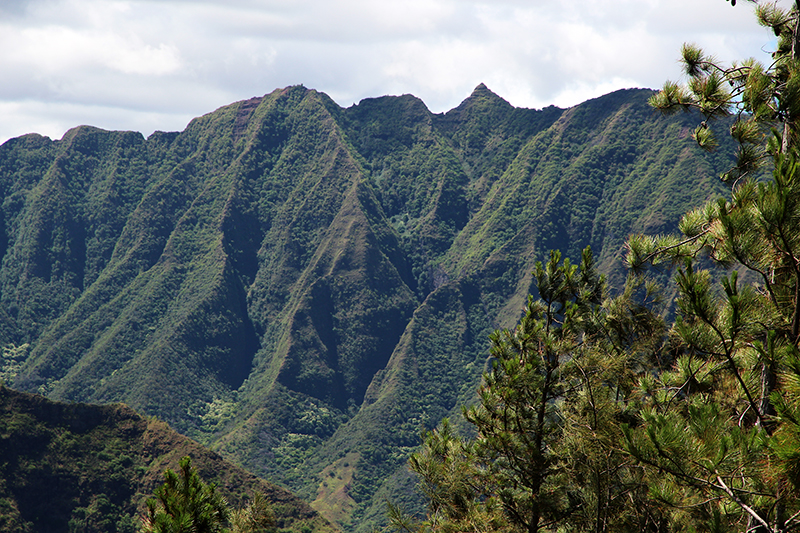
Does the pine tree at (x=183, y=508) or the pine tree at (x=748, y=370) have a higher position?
the pine tree at (x=748, y=370)

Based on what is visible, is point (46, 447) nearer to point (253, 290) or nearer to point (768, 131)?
point (768, 131)

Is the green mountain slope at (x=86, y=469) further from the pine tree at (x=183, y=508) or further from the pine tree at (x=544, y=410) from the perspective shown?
the pine tree at (x=183, y=508)

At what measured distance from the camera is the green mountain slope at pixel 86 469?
59.7 metres

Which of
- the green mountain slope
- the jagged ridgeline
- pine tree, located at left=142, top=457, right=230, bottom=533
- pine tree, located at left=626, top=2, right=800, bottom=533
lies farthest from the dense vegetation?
the jagged ridgeline

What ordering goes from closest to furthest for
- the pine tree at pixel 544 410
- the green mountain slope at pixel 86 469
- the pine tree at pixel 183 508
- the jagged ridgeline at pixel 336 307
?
the pine tree at pixel 183 508, the pine tree at pixel 544 410, the green mountain slope at pixel 86 469, the jagged ridgeline at pixel 336 307

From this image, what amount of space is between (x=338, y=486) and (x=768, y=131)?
122107 mm

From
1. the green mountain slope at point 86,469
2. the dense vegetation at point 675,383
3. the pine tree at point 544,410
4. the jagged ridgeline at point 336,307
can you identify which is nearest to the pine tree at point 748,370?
the dense vegetation at point 675,383

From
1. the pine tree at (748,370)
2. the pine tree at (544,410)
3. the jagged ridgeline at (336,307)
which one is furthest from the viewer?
the jagged ridgeline at (336,307)

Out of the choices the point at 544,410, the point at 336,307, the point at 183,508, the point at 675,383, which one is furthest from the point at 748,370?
the point at 336,307

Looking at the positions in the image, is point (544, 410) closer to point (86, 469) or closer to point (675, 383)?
point (675, 383)

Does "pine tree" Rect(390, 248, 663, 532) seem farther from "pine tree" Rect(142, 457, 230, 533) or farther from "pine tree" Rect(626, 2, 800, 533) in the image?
"pine tree" Rect(142, 457, 230, 533)

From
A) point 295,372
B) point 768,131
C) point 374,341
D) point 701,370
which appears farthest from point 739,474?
point 374,341

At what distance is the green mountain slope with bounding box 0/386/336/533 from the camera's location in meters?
59.7

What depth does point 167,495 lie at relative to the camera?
9.70 meters
